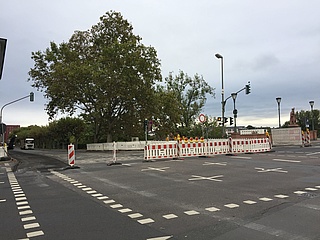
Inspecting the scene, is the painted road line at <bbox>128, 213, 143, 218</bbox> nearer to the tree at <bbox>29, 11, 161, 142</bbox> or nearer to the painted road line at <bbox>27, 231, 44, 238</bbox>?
the painted road line at <bbox>27, 231, 44, 238</bbox>

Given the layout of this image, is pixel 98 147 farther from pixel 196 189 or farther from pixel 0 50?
pixel 196 189

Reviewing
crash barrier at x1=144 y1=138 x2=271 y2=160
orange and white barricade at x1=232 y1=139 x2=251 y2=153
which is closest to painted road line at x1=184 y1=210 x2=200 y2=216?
crash barrier at x1=144 y1=138 x2=271 y2=160

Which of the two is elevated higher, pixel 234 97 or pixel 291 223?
pixel 234 97

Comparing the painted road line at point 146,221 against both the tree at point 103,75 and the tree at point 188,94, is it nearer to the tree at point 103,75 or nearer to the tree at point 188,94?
the tree at point 103,75

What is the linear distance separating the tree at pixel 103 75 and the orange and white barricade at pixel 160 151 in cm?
1641

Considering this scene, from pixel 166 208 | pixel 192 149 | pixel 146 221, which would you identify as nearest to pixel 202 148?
pixel 192 149

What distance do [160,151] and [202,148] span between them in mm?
3211

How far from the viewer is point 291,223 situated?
5559 mm

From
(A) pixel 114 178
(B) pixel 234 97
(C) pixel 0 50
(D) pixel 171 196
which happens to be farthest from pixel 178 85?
(D) pixel 171 196

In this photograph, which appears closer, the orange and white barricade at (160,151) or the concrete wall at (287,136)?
the orange and white barricade at (160,151)

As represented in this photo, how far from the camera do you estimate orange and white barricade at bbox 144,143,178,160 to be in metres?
19.5

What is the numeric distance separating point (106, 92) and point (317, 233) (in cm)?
3289

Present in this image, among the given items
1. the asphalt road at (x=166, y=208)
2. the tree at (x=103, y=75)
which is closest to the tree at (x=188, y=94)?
the tree at (x=103, y=75)

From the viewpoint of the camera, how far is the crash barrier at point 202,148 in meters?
19.8
